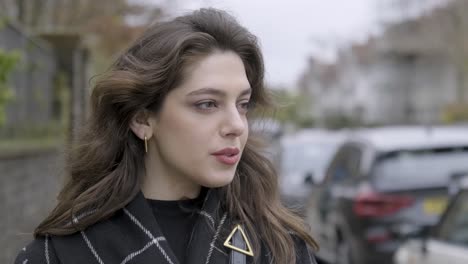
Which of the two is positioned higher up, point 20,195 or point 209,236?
point 209,236

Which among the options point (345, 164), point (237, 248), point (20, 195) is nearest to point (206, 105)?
point (237, 248)

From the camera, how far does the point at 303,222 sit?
2555 millimetres

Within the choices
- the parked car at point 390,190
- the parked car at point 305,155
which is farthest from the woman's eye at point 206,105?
the parked car at point 305,155

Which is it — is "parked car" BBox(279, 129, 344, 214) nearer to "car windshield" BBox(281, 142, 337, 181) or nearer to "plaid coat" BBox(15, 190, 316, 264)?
"car windshield" BBox(281, 142, 337, 181)

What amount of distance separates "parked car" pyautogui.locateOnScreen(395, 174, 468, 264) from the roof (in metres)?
1.88

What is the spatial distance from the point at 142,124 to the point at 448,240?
358 cm

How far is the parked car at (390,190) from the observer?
7145mm

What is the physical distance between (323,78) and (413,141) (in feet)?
278

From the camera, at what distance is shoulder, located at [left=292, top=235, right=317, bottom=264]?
2414 mm

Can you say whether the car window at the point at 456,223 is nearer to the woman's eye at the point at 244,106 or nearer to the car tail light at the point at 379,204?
the car tail light at the point at 379,204

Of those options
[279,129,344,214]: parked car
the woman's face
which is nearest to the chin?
the woman's face

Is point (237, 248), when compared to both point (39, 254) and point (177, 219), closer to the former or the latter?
point (177, 219)

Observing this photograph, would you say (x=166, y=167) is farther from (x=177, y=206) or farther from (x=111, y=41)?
(x=111, y=41)

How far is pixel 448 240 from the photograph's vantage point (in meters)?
5.47
